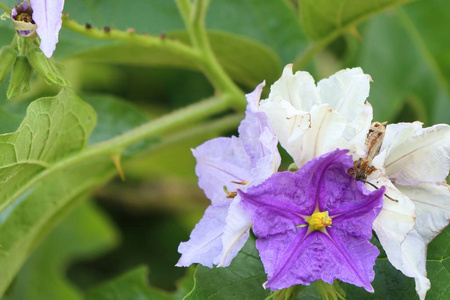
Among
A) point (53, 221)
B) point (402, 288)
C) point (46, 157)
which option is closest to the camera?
point (402, 288)

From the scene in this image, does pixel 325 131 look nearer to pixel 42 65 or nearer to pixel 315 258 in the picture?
pixel 315 258

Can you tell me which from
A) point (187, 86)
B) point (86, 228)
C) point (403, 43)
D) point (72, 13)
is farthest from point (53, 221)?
point (403, 43)

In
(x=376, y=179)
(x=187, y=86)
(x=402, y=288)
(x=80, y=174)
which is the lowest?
(x=402, y=288)

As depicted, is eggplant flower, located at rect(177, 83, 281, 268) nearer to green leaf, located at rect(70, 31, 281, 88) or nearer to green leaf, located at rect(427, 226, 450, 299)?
green leaf, located at rect(427, 226, 450, 299)

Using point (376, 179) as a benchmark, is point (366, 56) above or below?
above

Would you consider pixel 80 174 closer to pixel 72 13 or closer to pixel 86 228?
pixel 72 13

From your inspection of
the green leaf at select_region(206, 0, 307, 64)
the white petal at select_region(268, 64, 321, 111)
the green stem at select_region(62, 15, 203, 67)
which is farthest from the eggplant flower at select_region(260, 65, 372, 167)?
the green leaf at select_region(206, 0, 307, 64)

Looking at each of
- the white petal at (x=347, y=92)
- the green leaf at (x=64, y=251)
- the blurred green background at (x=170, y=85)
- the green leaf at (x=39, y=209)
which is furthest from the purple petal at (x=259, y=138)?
the green leaf at (x=64, y=251)
